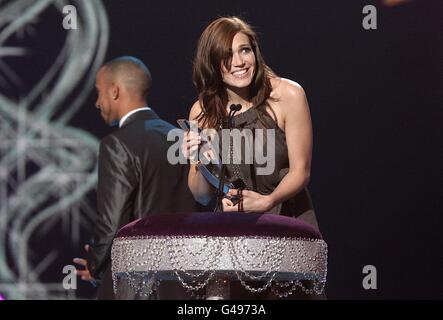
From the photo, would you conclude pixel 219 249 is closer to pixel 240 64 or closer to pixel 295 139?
pixel 295 139

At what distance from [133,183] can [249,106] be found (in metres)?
0.96

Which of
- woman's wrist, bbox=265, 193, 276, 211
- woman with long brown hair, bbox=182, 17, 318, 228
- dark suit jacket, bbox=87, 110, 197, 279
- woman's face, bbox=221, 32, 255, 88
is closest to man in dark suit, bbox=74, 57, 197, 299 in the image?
dark suit jacket, bbox=87, 110, 197, 279

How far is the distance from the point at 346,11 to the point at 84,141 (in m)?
1.25

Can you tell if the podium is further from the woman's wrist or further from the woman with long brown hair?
the woman with long brown hair

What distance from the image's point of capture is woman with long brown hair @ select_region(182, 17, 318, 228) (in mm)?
2750

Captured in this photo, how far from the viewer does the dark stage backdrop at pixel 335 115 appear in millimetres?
3652

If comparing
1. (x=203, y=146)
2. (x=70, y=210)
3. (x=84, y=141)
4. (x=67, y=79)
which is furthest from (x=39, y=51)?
(x=203, y=146)

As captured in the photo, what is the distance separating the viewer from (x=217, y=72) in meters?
2.78

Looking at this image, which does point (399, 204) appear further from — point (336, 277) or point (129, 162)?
point (129, 162)

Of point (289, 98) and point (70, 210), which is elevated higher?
point (289, 98)

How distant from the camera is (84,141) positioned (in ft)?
12.5

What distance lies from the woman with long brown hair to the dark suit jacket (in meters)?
0.86

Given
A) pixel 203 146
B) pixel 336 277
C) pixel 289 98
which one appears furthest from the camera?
pixel 336 277

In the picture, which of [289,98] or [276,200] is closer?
[276,200]
